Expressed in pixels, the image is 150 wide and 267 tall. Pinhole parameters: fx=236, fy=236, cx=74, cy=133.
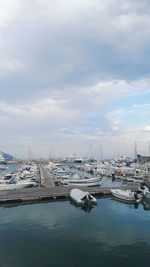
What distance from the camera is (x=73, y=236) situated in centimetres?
2359

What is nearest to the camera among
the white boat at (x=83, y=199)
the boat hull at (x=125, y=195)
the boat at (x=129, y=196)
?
the white boat at (x=83, y=199)

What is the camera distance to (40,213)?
1246 inches

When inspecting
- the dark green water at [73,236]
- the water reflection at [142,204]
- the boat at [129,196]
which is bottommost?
the dark green water at [73,236]

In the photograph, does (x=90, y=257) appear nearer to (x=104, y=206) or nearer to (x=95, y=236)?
(x=95, y=236)

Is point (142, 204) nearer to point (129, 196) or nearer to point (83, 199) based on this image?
point (129, 196)

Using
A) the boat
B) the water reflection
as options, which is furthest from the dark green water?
the boat

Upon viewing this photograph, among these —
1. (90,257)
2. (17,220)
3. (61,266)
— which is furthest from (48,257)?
(17,220)

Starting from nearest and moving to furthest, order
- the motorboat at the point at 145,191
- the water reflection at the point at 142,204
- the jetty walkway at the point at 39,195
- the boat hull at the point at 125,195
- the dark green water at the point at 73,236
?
the dark green water at the point at 73,236
the water reflection at the point at 142,204
the jetty walkway at the point at 39,195
the boat hull at the point at 125,195
the motorboat at the point at 145,191

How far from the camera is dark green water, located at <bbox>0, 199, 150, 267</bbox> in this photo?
18.6 m

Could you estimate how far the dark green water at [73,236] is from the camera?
18625mm

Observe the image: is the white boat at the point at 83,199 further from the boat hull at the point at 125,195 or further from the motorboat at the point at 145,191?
the motorboat at the point at 145,191

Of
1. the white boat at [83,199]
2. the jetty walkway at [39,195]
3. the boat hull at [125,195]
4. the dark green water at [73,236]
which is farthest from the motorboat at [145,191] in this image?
the white boat at [83,199]

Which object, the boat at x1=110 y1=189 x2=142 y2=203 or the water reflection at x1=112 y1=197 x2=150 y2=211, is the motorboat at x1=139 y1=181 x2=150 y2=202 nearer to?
the water reflection at x1=112 y1=197 x2=150 y2=211

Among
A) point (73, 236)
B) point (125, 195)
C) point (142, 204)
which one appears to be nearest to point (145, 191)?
point (142, 204)
